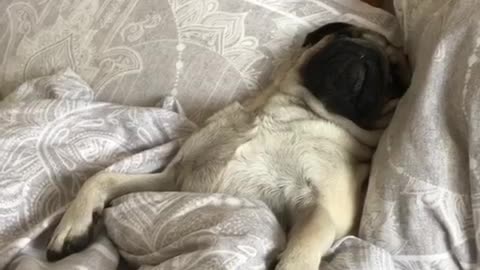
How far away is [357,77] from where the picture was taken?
1319mm

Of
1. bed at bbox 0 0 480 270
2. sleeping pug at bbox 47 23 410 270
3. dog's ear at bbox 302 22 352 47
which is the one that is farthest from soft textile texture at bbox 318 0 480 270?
dog's ear at bbox 302 22 352 47

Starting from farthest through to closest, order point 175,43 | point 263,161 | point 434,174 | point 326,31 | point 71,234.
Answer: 1. point 175,43
2. point 326,31
3. point 263,161
4. point 71,234
5. point 434,174

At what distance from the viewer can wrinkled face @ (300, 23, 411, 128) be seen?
133cm

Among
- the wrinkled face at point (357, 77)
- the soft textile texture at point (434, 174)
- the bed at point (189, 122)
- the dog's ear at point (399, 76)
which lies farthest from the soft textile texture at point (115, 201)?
the dog's ear at point (399, 76)

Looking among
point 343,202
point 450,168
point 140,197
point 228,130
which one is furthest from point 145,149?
point 450,168

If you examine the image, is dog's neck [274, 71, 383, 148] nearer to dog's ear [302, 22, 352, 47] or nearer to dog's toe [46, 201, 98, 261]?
dog's ear [302, 22, 352, 47]

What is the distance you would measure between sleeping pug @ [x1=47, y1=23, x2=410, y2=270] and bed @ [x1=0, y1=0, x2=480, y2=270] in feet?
0.20

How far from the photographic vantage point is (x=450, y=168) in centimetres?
107

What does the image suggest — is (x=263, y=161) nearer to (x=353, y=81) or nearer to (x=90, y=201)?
(x=353, y=81)

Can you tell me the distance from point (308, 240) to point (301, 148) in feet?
0.80

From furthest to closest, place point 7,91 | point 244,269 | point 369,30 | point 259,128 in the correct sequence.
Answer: point 7,91 → point 369,30 → point 259,128 → point 244,269

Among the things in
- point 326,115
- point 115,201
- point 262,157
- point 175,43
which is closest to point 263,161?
point 262,157

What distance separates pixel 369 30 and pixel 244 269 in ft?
2.28

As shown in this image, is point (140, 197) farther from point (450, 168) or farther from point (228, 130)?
point (450, 168)
